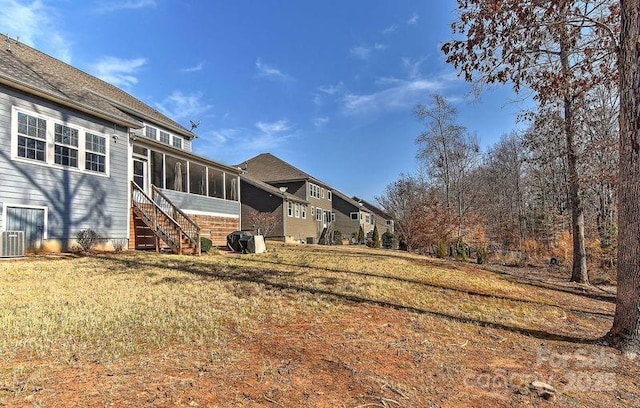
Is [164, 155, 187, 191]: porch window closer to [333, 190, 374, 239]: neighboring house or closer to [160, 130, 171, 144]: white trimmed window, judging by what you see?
[160, 130, 171, 144]: white trimmed window

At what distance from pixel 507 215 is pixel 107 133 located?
31.9 m

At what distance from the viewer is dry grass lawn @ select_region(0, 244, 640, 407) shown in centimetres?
295

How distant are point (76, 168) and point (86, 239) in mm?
2293

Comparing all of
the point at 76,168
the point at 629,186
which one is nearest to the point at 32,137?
the point at 76,168

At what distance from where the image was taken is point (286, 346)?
3992mm

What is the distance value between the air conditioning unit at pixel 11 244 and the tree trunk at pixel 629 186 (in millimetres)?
12475

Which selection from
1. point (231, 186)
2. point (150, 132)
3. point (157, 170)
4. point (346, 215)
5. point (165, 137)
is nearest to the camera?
point (157, 170)

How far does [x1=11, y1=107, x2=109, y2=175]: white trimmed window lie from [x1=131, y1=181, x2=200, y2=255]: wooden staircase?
→ 5.33 feet

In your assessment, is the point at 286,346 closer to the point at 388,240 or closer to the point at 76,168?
the point at 76,168

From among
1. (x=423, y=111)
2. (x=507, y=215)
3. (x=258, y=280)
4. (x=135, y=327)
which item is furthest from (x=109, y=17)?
(x=507, y=215)

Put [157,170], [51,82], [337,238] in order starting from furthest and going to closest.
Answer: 1. [337,238]
2. [157,170]
3. [51,82]

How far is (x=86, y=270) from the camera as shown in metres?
8.25

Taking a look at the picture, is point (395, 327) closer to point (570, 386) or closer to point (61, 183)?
point (570, 386)

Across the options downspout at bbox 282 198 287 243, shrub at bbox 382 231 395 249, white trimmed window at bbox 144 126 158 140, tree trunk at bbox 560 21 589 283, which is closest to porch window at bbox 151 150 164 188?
white trimmed window at bbox 144 126 158 140
